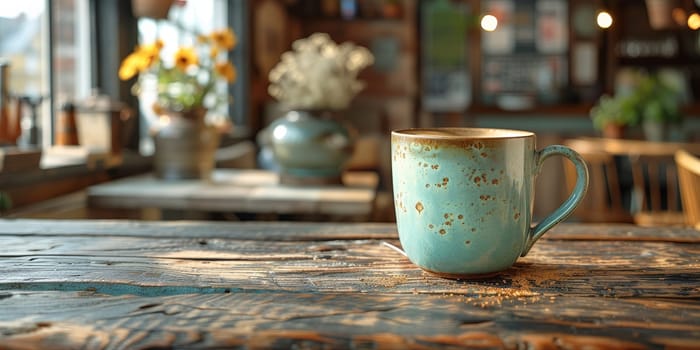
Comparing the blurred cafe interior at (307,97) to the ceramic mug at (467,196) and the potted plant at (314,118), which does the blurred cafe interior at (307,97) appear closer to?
the potted plant at (314,118)

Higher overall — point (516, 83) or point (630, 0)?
point (630, 0)

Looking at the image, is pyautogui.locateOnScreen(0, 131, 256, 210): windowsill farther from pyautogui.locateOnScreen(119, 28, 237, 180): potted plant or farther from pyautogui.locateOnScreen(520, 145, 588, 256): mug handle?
pyautogui.locateOnScreen(520, 145, 588, 256): mug handle

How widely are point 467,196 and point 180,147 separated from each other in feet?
6.47

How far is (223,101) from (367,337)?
236 centimetres

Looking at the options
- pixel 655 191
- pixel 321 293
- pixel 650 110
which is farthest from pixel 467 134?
pixel 655 191

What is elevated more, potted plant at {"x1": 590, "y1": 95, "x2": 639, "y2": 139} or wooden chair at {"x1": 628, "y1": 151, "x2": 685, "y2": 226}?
potted plant at {"x1": 590, "y1": 95, "x2": 639, "y2": 139}

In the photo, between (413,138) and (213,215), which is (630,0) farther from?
(413,138)

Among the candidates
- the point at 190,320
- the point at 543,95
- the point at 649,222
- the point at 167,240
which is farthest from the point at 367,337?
the point at 543,95

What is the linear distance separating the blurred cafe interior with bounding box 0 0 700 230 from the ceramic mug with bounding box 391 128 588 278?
1139mm

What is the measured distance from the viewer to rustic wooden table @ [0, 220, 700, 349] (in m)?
0.57

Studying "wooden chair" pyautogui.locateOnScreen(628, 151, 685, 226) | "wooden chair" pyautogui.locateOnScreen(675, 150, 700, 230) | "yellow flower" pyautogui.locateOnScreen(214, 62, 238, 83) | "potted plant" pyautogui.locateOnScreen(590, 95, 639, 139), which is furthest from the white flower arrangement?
"potted plant" pyautogui.locateOnScreen(590, 95, 639, 139)

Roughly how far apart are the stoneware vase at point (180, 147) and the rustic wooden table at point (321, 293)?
1580 millimetres

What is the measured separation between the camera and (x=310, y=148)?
A: 8.07 ft

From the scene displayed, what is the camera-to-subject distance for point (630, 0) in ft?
21.4
